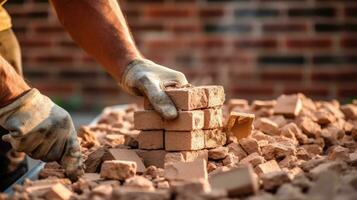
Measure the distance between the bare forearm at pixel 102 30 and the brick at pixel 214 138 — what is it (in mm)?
392

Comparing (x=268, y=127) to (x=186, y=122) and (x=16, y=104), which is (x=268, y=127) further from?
(x=16, y=104)

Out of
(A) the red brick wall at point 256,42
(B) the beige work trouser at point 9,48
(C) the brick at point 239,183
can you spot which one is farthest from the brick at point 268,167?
(A) the red brick wall at point 256,42

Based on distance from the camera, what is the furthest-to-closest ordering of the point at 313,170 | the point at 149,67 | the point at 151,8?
1. the point at 151,8
2. the point at 149,67
3. the point at 313,170

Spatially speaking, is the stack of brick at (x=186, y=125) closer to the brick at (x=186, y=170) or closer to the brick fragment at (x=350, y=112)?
the brick at (x=186, y=170)

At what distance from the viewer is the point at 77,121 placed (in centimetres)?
398

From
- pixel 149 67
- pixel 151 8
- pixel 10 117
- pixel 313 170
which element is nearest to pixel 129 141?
pixel 149 67

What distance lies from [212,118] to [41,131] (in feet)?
1.67

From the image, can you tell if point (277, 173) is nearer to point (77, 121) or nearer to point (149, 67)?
point (149, 67)

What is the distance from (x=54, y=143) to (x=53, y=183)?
17 centimetres

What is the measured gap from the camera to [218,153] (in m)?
2.03

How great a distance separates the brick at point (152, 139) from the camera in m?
2.06

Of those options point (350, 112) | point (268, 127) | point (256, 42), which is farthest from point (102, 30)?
point (256, 42)

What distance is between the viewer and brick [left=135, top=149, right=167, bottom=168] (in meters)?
2.05

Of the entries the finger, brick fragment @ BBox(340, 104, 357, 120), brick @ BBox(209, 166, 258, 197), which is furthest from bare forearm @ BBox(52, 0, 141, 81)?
brick fragment @ BBox(340, 104, 357, 120)
